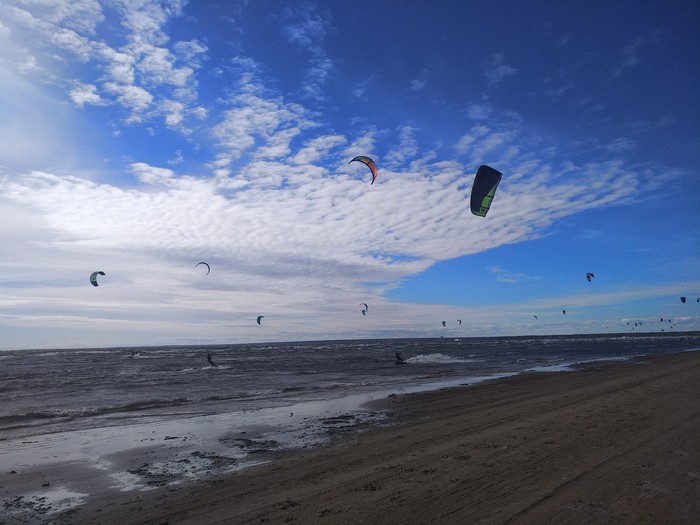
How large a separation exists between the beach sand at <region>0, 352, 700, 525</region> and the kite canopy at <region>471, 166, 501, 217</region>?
21.2ft

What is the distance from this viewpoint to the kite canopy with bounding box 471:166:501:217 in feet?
46.0

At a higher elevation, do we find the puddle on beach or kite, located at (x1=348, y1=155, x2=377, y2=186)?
kite, located at (x1=348, y1=155, x2=377, y2=186)

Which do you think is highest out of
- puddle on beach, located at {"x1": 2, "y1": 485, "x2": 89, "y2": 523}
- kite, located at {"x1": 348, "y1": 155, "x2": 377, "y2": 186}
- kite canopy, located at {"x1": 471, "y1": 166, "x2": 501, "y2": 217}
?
kite, located at {"x1": 348, "y1": 155, "x2": 377, "y2": 186}

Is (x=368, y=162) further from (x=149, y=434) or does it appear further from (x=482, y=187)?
(x=149, y=434)

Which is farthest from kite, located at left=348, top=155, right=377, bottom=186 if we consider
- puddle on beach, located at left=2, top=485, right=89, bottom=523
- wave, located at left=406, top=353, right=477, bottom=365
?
wave, located at left=406, top=353, right=477, bottom=365

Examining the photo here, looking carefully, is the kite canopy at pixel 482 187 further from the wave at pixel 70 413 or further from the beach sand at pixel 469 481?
the wave at pixel 70 413

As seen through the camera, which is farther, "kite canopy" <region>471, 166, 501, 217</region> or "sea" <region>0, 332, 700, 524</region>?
"kite canopy" <region>471, 166, 501, 217</region>

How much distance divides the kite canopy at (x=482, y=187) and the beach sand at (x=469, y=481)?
6.46m

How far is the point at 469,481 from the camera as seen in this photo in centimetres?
655

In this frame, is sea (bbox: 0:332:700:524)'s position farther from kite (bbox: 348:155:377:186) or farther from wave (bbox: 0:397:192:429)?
kite (bbox: 348:155:377:186)

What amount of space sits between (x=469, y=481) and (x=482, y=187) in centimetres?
977

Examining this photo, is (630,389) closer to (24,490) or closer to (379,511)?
(379,511)

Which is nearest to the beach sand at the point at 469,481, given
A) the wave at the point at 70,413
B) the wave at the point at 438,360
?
the wave at the point at 70,413

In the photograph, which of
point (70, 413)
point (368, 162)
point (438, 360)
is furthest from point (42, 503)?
point (438, 360)
